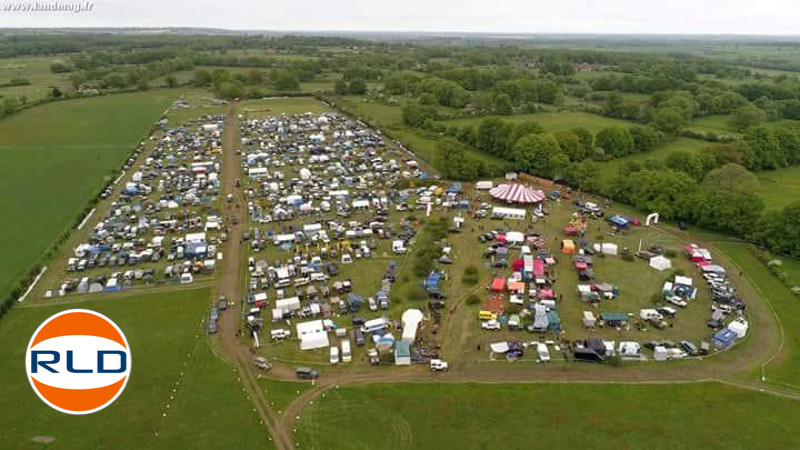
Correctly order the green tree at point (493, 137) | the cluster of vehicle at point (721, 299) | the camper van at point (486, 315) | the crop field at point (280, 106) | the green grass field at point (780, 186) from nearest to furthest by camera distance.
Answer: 1. the cluster of vehicle at point (721, 299)
2. the camper van at point (486, 315)
3. the green grass field at point (780, 186)
4. the green tree at point (493, 137)
5. the crop field at point (280, 106)

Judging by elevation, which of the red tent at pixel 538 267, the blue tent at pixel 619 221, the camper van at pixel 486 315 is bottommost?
the camper van at pixel 486 315

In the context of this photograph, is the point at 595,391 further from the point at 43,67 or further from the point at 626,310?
the point at 43,67

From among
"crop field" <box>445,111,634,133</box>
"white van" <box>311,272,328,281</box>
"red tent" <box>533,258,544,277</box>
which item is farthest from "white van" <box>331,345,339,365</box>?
"crop field" <box>445,111,634,133</box>

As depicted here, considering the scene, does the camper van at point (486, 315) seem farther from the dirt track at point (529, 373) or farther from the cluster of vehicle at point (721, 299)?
the cluster of vehicle at point (721, 299)

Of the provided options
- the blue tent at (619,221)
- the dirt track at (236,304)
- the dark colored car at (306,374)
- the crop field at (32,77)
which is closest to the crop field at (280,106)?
the dirt track at (236,304)

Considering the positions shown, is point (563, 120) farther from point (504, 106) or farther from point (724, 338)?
point (724, 338)

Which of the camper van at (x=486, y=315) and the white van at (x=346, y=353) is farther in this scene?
the camper van at (x=486, y=315)
